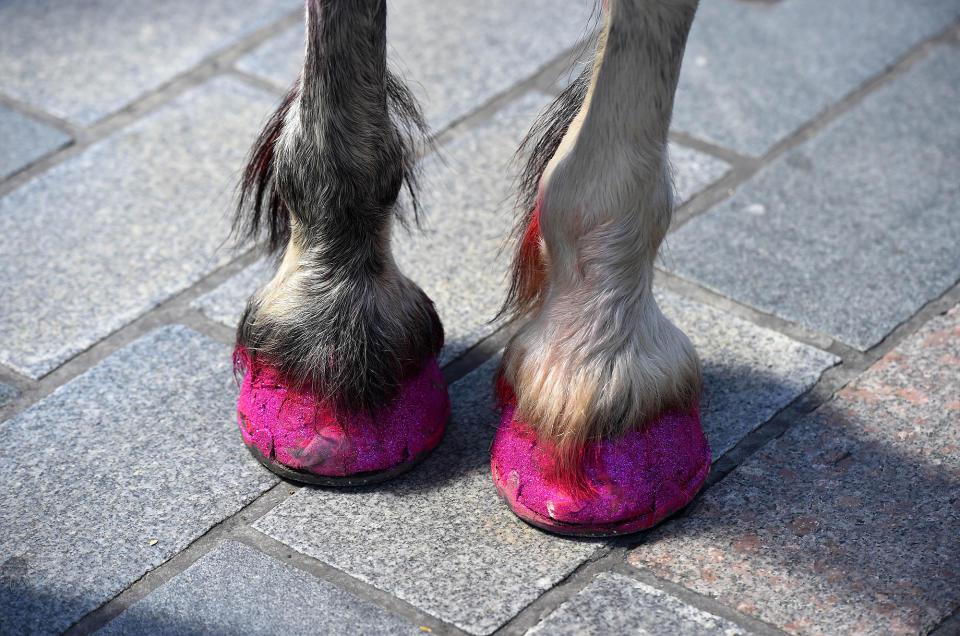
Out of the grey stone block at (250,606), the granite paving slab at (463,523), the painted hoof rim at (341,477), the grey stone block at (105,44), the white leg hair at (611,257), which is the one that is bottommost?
the grey stone block at (250,606)

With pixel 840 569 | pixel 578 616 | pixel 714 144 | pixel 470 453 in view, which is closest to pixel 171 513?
pixel 470 453

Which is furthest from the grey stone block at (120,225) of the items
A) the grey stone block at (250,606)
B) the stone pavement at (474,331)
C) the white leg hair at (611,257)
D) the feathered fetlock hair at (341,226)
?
the white leg hair at (611,257)

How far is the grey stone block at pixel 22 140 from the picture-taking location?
7.45ft

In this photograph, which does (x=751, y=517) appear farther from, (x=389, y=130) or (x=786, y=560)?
(x=389, y=130)

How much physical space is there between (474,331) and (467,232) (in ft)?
0.91

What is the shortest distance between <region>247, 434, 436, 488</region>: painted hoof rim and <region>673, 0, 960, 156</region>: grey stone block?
1065mm

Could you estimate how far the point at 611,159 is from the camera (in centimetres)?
137

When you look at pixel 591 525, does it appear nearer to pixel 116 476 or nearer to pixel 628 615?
pixel 628 615

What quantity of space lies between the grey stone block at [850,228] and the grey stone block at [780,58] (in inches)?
3.7

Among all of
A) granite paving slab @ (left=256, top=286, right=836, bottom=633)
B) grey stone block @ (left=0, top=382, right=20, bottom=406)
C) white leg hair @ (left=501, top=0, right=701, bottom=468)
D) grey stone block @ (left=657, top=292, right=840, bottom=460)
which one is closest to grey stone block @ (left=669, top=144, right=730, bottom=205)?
grey stone block @ (left=657, top=292, right=840, bottom=460)

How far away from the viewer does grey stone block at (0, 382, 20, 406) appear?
1.75 m

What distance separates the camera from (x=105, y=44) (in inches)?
103

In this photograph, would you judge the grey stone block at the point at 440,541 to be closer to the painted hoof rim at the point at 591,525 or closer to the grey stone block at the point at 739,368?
the painted hoof rim at the point at 591,525

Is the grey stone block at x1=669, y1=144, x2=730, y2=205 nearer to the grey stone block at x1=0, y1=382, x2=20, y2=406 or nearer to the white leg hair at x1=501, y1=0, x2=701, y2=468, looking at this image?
the white leg hair at x1=501, y1=0, x2=701, y2=468
